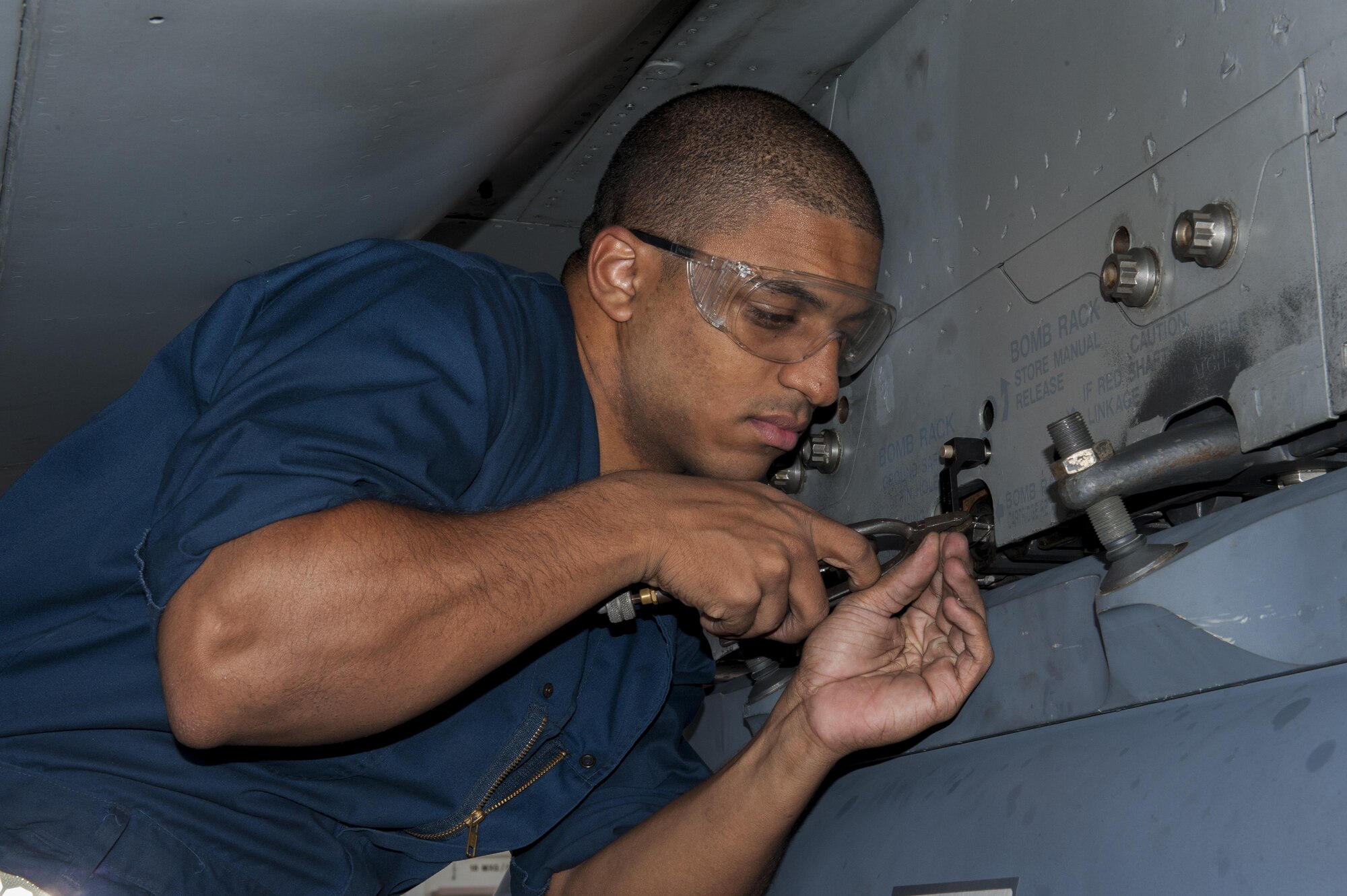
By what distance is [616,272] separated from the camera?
4.68 ft

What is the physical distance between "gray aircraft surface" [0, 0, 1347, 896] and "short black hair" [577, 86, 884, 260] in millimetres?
60

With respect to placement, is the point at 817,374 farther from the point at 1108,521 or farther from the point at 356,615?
the point at 356,615

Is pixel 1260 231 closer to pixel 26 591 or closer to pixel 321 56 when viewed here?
pixel 321 56

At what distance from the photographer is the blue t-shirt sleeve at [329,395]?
Answer: 892mm

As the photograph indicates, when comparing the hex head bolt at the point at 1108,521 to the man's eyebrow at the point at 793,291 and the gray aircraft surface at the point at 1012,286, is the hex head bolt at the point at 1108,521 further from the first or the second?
the man's eyebrow at the point at 793,291

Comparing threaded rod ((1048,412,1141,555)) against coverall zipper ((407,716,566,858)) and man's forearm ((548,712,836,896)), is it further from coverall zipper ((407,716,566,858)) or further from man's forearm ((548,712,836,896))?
coverall zipper ((407,716,566,858))

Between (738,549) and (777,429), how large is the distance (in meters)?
0.31

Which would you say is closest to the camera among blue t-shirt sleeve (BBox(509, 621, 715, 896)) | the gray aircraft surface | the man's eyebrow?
the gray aircraft surface

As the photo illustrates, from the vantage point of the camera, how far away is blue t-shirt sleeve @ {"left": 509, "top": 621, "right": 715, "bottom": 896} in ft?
5.04

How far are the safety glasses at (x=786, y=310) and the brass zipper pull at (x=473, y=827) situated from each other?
63 centimetres

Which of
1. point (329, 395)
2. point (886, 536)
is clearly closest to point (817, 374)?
point (886, 536)

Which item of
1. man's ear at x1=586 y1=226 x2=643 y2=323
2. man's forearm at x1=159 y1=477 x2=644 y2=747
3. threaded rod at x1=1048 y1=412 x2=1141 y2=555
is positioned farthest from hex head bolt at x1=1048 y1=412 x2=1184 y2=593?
man's ear at x1=586 y1=226 x2=643 y2=323

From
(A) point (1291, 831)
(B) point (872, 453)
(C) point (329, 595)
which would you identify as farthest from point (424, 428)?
(A) point (1291, 831)

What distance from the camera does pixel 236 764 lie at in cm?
120
